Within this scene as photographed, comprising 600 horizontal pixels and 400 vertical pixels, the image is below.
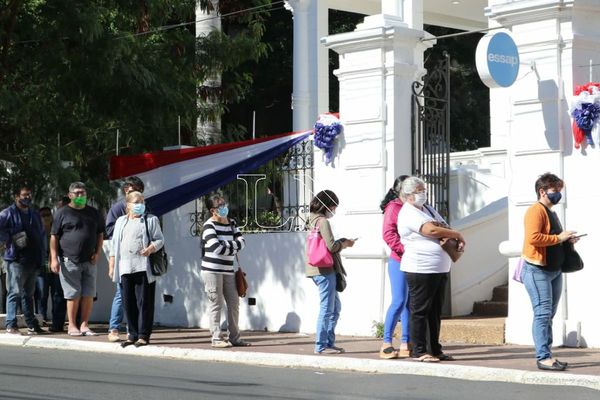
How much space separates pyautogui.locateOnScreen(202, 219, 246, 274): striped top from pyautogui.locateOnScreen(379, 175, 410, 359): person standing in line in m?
2.10

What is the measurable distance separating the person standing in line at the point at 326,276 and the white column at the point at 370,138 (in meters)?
1.70

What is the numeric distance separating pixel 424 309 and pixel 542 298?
3.76ft

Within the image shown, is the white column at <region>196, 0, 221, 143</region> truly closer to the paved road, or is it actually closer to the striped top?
the striped top

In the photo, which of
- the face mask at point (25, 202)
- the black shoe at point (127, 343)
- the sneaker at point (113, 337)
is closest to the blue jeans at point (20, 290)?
the face mask at point (25, 202)

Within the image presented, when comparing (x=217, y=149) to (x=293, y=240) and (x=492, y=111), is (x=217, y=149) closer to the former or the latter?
(x=293, y=240)

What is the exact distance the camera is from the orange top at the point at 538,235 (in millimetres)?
10680

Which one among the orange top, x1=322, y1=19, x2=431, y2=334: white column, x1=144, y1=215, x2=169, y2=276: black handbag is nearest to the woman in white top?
the orange top

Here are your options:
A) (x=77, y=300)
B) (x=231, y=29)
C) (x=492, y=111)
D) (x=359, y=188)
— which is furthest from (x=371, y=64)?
(x=231, y=29)

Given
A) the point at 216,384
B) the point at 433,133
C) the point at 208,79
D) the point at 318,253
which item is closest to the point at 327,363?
the point at 318,253

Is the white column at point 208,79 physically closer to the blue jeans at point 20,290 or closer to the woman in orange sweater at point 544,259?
the blue jeans at point 20,290

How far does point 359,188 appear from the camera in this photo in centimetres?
1441

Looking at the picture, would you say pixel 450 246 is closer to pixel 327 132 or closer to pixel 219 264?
pixel 219 264

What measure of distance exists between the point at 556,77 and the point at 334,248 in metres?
2.95

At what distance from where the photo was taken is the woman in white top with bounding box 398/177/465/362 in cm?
1125
